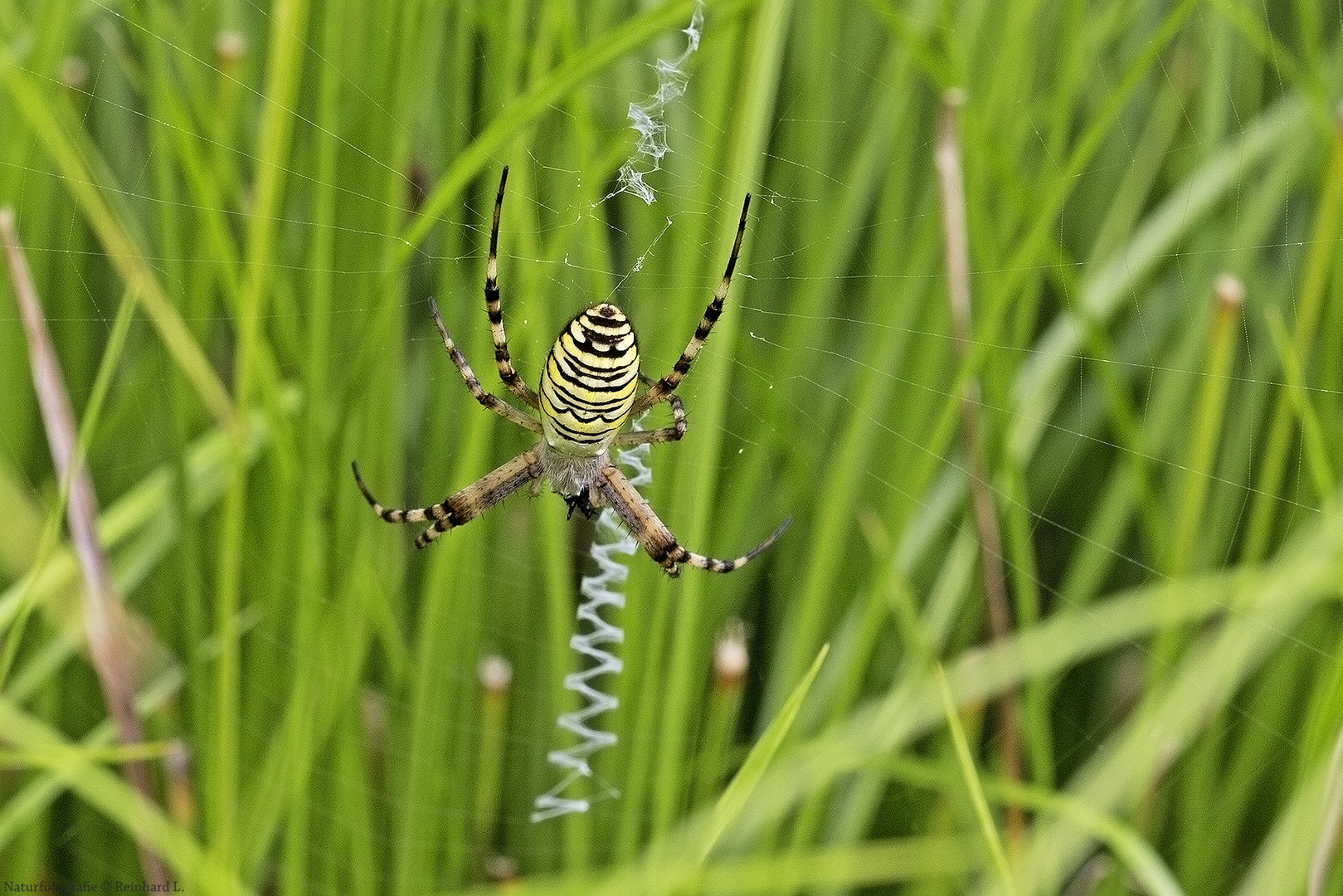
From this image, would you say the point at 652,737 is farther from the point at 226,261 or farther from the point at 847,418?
the point at 226,261

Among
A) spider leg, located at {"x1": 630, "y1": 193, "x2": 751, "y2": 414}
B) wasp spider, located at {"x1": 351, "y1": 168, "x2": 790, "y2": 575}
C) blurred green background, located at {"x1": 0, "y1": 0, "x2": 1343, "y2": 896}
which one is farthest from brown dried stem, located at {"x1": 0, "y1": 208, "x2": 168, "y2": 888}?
spider leg, located at {"x1": 630, "y1": 193, "x2": 751, "y2": 414}

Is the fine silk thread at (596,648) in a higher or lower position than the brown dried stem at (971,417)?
lower

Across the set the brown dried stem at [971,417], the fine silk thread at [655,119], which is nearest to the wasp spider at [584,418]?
the fine silk thread at [655,119]

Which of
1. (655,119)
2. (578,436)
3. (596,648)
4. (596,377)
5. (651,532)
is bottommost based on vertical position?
(596,648)

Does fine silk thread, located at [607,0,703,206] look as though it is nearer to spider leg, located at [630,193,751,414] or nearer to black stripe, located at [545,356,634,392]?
spider leg, located at [630,193,751,414]

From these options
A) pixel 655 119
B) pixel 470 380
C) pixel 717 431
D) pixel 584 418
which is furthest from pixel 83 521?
pixel 655 119

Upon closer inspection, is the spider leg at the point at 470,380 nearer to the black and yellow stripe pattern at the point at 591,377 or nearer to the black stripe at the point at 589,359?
the black and yellow stripe pattern at the point at 591,377

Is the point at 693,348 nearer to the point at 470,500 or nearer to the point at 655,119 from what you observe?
the point at 655,119
